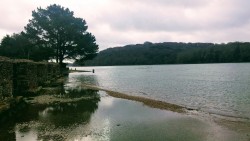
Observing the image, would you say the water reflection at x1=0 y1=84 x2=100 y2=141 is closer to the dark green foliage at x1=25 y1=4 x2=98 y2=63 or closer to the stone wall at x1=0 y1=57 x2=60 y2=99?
the stone wall at x1=0 y1=57 x2=60 y2=99

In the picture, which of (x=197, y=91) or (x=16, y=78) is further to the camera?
(x=197, y=91)

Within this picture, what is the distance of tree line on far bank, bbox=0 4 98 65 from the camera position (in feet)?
235

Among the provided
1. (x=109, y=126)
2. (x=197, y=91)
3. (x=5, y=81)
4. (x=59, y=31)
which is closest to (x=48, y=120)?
(x=109, y=126)

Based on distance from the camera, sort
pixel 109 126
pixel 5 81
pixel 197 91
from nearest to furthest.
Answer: pixel 109 126 → pixel 5 81 → pixel 197 91

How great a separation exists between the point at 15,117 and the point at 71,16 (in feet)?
202

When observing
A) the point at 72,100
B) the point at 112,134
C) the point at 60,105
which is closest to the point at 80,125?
the point at 112,134

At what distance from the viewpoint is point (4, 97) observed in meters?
18.5

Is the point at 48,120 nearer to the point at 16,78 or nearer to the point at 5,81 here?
the point at 5,81

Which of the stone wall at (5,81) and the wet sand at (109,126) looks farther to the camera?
the stone wall at (5,81)

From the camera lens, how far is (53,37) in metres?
72.6

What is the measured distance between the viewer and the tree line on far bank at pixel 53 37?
71.7m

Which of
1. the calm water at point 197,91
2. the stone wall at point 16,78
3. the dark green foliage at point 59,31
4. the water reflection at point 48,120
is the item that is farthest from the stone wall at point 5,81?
the dark green foliage at point 59,31

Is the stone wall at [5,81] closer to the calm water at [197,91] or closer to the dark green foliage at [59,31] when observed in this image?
the calm water at [197,91]

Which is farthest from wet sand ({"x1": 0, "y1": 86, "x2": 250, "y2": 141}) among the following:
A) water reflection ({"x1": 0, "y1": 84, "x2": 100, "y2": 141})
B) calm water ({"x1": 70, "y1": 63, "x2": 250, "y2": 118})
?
calm water ({"x1": 70, "y1": 63, "x2": 250, "y2": 118})
